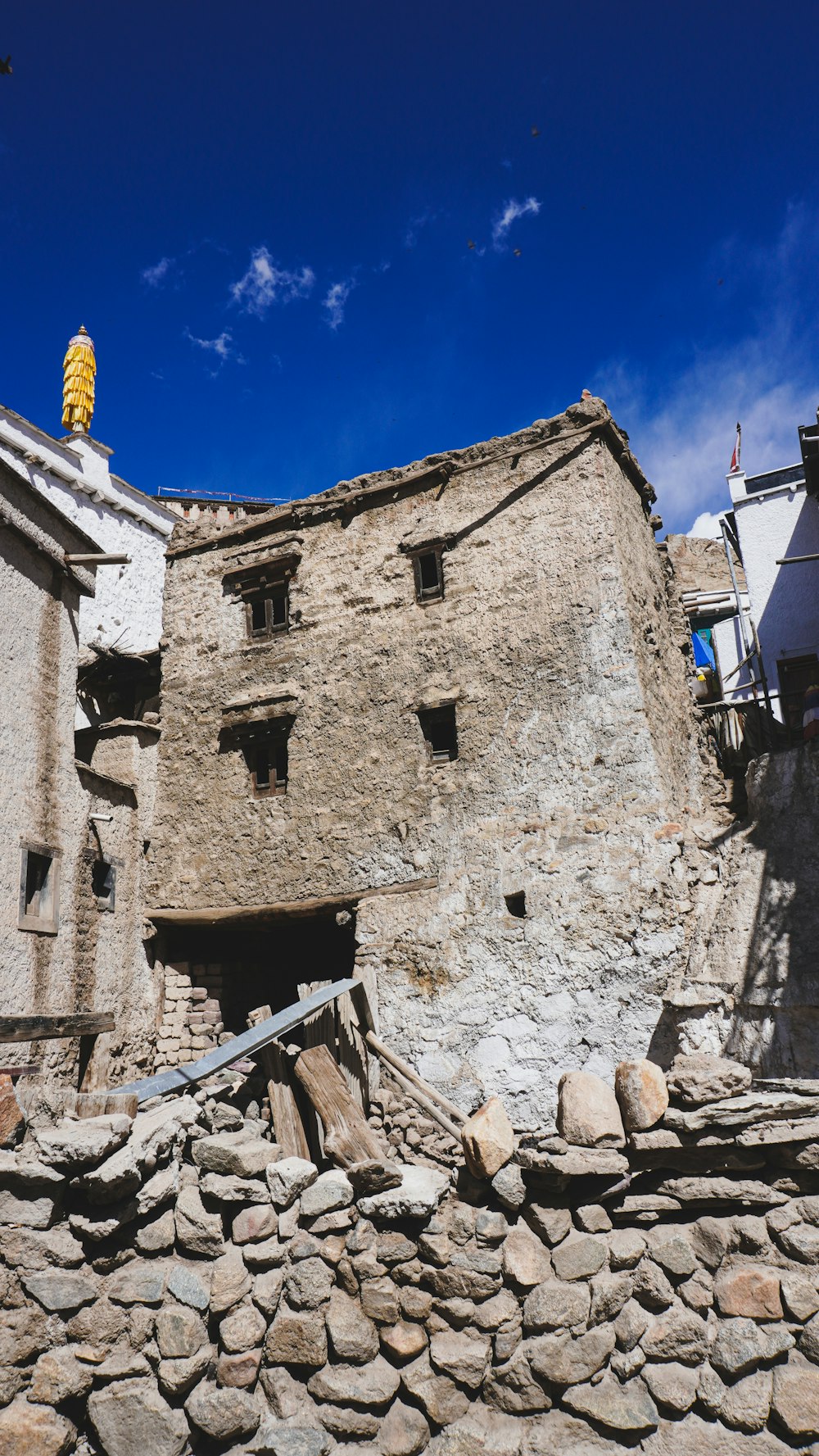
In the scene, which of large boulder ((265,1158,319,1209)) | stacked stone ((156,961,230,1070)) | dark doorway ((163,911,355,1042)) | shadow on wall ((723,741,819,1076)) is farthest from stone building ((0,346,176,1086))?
shadow on wall ((723,741,819,1076))

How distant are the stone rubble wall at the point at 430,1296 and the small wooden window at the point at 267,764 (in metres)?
8.30

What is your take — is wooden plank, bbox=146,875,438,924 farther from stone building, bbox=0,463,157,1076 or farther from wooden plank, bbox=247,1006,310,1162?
wooden plank, bbox=247,1006,310,1162

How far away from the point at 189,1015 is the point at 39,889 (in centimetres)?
328

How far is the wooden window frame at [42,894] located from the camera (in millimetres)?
10414

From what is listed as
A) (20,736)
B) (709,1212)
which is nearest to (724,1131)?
(709,1212)

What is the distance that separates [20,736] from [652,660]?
25.6 ft

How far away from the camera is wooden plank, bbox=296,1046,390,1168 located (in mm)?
5496

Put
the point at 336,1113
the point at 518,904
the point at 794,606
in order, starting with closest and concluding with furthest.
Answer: the point at 336,1113 → the point at 518,904 → the point at 794,606

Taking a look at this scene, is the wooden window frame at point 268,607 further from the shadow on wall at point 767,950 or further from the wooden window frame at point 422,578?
the shadow on wall at point 767,950

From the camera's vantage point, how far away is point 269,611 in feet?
45.1

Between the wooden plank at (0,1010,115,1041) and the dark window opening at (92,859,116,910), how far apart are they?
3.99 meters

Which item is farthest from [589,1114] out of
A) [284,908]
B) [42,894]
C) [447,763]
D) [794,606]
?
[794,606]

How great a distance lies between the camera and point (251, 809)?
12.8 meters

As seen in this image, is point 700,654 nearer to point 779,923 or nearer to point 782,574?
point 782,574
